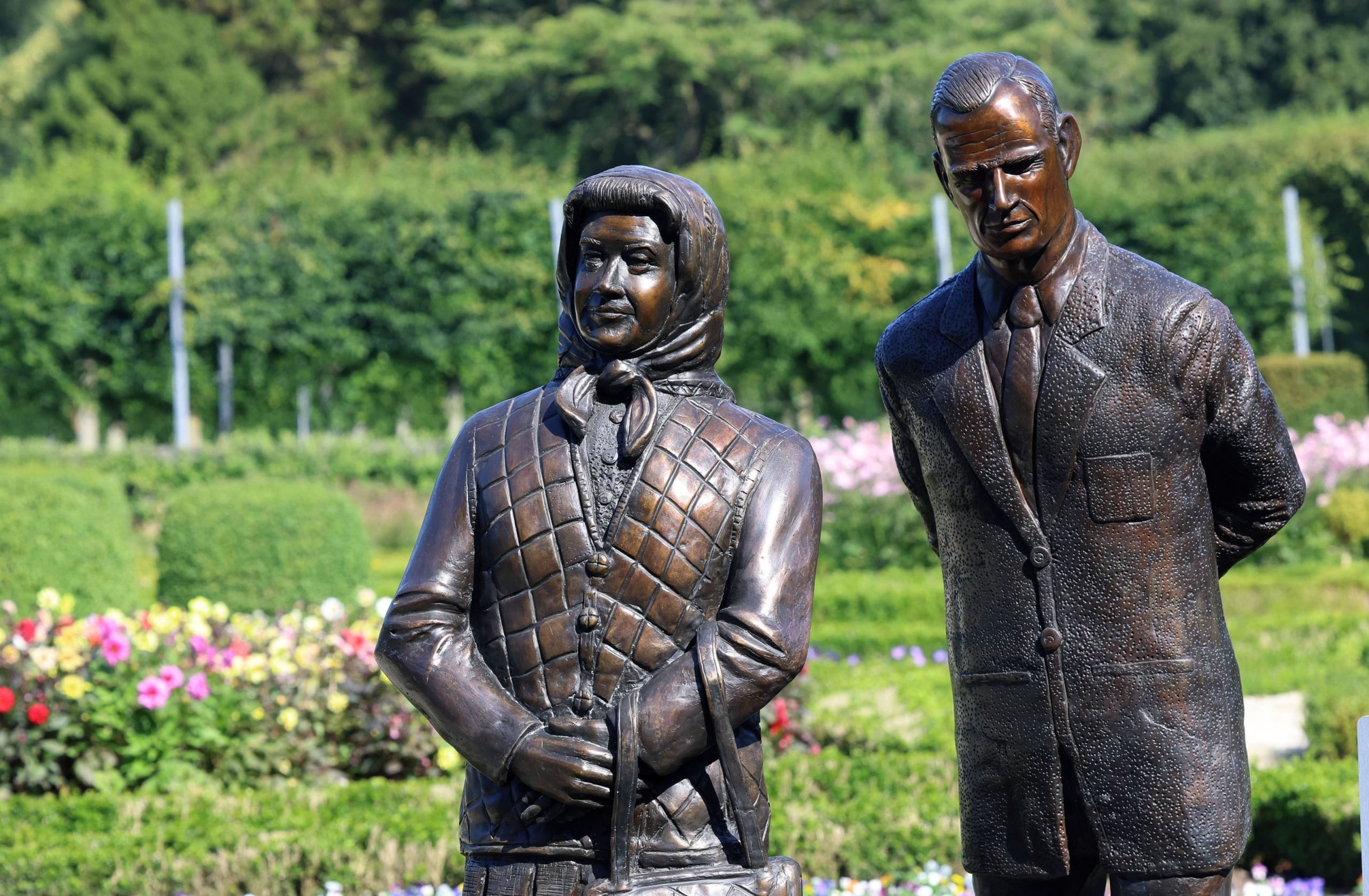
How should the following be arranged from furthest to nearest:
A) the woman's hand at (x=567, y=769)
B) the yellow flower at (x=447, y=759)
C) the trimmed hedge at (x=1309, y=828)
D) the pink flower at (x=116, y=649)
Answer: the pink flower at (x=116, y=649) → the yellow flower at (x=447, y=759) → the trimmed hedge at (x=1309, y=828) → the woman's hand at (x=567, y=769)

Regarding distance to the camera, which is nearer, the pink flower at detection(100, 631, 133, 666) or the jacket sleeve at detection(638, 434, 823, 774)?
the jacket sleeve at detection(638, 434, 823, 774)

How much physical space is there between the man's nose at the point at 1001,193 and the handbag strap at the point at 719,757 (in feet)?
2.71

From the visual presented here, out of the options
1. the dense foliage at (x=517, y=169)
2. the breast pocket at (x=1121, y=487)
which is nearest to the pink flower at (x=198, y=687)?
the breast pocket at (x=1121, y=487)

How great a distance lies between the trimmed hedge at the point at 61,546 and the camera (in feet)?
28.8

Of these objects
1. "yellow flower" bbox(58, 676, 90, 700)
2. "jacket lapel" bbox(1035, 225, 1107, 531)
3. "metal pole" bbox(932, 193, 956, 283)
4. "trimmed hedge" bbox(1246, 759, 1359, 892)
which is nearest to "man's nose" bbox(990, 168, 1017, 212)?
"jacket lapel" bbox(1035, 225, 1107, 531)

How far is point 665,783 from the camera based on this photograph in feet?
8.27

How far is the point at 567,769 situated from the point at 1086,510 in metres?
0.97

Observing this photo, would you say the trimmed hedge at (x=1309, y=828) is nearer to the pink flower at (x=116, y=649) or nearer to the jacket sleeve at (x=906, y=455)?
the jacket sleeve at (x=906, y=455)

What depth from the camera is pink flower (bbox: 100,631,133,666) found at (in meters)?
6.05

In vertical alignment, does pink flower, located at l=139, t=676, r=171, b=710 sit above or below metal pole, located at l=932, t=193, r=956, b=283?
below

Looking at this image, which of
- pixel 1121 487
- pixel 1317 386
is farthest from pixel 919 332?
pixel 1317 386

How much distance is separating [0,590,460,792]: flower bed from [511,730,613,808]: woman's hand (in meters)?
3.37

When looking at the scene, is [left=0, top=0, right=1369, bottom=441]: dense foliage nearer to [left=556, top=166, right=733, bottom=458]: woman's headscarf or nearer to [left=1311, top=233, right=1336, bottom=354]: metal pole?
[left=1311, top=233, right=1336, bottom=354]: metal pole

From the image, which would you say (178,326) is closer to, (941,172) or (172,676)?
(172,676)
